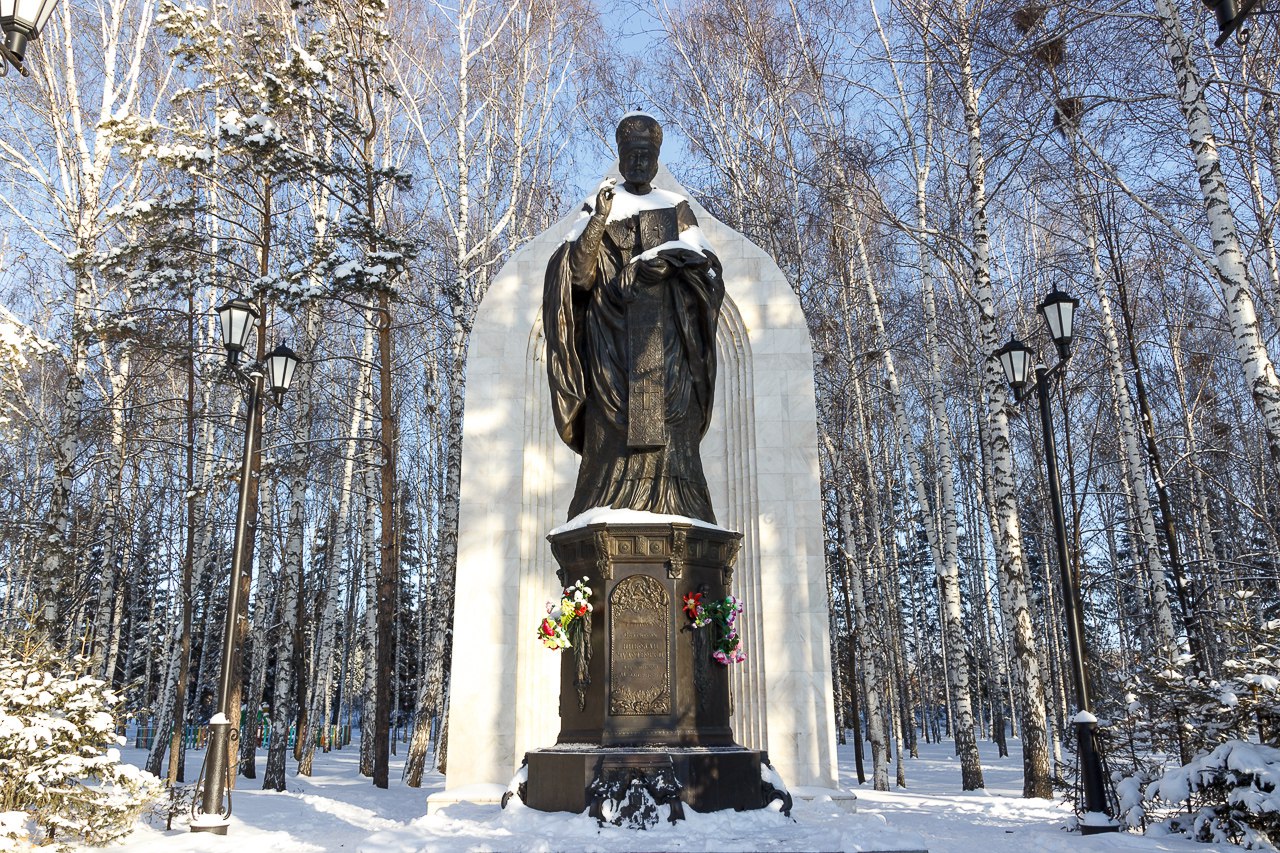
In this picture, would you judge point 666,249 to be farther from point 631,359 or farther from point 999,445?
point 999,445

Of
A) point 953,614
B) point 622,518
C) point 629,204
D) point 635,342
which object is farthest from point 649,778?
point 953,614

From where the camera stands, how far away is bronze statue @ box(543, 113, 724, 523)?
646cm

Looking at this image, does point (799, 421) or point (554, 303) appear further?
point (799, 421)

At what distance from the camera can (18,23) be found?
3904 millimetres

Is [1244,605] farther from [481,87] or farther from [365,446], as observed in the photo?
[365,446]

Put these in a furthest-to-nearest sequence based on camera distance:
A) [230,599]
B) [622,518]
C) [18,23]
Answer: [230,599]
[622,518]
[18,23]

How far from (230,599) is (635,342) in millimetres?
4659

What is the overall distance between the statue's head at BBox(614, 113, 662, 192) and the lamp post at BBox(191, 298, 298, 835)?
14.6 ft

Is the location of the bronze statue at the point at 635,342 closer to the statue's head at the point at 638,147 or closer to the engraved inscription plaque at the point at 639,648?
the statue's head at the point at 638,147

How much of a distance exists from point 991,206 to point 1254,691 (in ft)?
48.7

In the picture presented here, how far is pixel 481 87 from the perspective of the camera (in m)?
18.5

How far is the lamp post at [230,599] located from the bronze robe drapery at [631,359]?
3.71 metres

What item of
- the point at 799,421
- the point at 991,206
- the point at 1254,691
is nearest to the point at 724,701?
the point at 1254,691

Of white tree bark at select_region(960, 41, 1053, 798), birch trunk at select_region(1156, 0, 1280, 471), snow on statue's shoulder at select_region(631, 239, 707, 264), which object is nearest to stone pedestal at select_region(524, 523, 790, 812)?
snow on statue's shoulder at select_region(631, 239, 707, 264)
